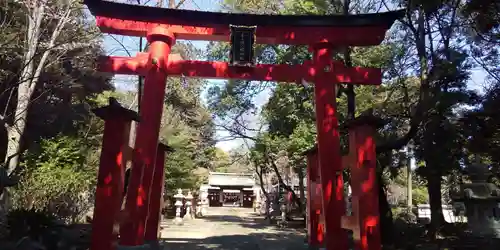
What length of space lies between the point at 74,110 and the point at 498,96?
1284 centimetres

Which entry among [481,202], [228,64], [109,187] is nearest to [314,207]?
[228,64]

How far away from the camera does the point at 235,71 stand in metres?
8.95

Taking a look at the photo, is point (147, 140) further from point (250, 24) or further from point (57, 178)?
point (57, 178)

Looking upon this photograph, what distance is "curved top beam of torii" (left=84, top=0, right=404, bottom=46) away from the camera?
8.69 metres

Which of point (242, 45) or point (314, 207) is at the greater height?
point (242, 45)

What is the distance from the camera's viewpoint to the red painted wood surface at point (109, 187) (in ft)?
20.2

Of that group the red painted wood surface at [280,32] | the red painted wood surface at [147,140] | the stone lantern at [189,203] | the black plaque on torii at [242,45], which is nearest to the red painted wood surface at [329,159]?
the red painted wood surface at [280,32]

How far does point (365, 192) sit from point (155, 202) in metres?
5.29

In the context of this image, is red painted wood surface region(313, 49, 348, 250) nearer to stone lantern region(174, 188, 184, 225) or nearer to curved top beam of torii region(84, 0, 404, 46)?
curved top beam of torii region(84, 0, 404, 46)

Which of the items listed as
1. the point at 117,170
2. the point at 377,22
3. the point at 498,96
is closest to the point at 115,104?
the point at 117,170

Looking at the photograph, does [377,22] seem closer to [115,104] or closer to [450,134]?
[450,134]

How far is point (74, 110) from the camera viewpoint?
13742mm

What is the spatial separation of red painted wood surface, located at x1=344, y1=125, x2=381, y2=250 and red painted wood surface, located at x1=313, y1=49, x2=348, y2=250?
98 centimetres

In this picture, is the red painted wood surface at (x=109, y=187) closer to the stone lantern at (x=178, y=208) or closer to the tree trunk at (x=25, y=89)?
the tree trunk at (x=25, y=89)
